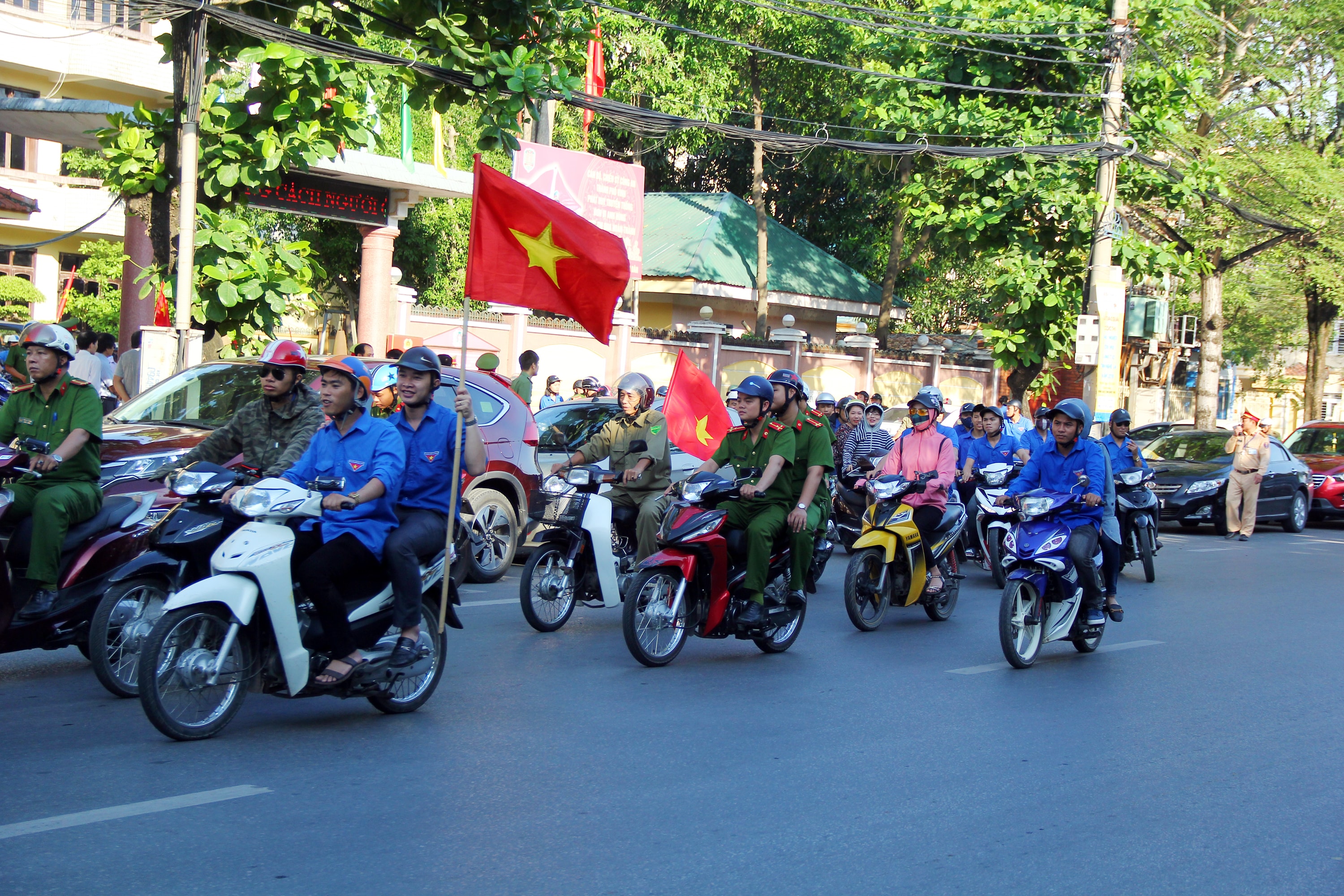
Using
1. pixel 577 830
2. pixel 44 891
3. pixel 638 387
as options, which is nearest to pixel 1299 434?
pixel 638 387

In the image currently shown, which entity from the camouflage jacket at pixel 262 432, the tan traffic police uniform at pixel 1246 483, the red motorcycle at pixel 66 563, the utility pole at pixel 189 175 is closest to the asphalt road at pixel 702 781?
the red motorcycle at pixel 66 563

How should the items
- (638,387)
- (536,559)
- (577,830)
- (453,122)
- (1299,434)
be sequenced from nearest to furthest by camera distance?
(577,830), (536,559), (638,387), (1299,434), (453,122)

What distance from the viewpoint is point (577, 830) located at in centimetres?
487

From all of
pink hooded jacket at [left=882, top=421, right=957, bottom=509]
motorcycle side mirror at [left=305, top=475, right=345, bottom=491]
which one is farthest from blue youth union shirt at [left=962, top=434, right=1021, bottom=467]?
motorcycle side mirror at [left=305, top=475, right=345, bottom=491]

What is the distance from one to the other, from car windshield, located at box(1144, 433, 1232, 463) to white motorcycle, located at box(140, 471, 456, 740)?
18184mm

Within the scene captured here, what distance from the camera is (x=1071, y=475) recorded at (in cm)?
886

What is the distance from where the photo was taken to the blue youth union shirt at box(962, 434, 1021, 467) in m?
14.0

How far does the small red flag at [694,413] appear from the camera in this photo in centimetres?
1148

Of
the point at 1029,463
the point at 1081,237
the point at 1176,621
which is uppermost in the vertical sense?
the point at 1081,237

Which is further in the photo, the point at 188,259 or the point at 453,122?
the point at 453,122

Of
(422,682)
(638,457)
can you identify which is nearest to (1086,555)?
(638,457)

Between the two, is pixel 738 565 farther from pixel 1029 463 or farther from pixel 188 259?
pixel 188 259

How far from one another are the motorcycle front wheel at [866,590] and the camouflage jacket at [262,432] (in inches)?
165

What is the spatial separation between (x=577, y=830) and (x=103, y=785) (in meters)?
1.87
